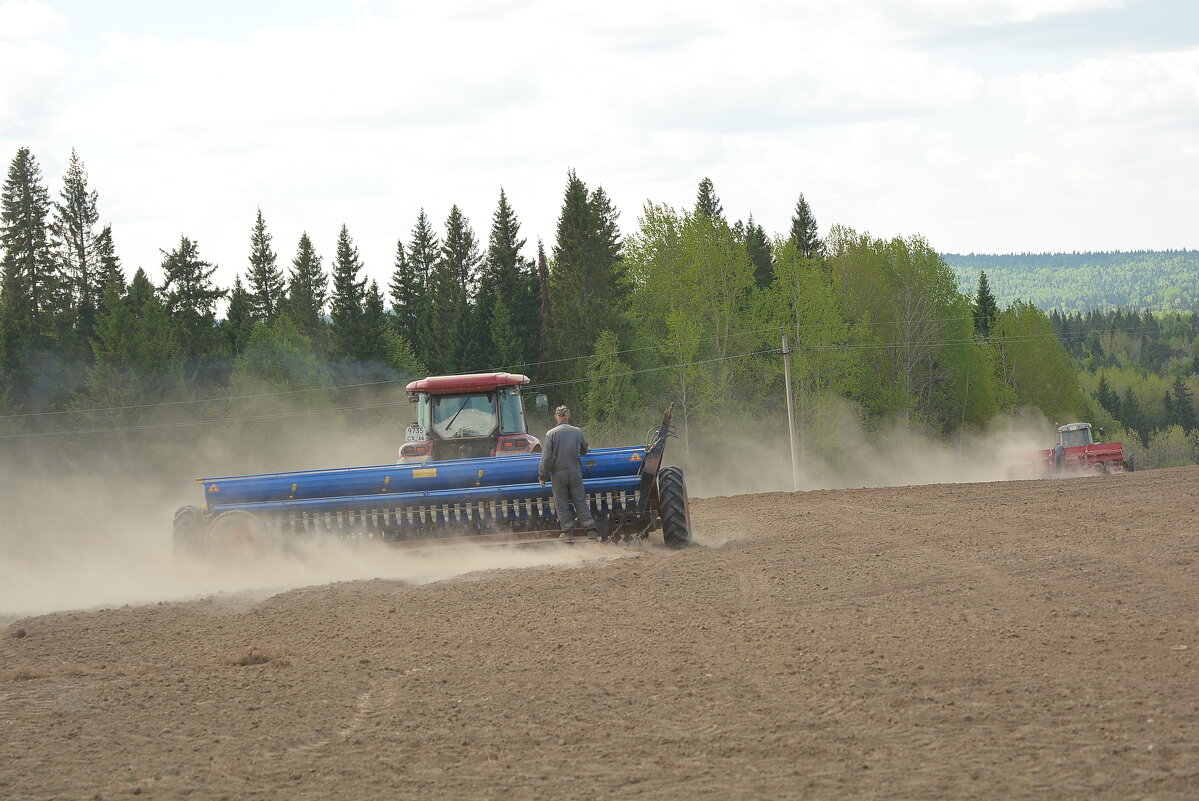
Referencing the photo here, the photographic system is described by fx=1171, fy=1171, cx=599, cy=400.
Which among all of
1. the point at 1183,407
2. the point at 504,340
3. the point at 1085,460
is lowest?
the point at 1183,407

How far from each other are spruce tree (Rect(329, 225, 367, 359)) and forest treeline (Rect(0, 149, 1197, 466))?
0.17m

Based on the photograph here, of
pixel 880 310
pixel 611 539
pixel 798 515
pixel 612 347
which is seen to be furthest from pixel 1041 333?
pixel 611 539

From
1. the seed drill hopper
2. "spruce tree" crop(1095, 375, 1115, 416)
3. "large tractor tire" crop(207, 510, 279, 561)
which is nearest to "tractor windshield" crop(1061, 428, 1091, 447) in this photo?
the seed drill hopper

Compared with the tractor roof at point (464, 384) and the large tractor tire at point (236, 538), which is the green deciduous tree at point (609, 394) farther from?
the large tractor tire at point (236, 538)

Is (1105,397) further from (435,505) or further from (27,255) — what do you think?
(435,505)

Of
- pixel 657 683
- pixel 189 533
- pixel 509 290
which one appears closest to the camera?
pixel 657 683

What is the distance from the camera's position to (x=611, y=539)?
13750mm

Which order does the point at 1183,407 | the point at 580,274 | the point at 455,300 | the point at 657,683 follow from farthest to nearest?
the point at 1183,407 → the point at 455,300 → the point at 580,274 → the point at 657,683

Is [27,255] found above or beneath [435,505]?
above

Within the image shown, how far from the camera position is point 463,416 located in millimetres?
16812

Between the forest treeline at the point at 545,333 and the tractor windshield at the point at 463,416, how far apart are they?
32.8 m

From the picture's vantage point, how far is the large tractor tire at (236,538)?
45.3ft

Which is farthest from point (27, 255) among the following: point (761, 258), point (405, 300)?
point (761, 258)

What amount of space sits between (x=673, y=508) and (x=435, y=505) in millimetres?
2805
